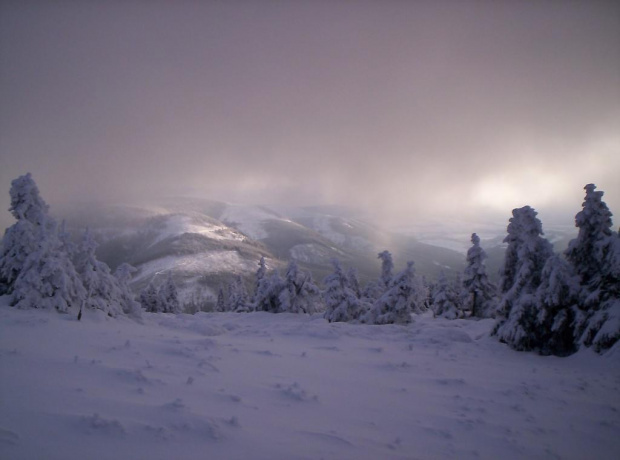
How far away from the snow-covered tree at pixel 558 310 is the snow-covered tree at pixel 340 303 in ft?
58.8

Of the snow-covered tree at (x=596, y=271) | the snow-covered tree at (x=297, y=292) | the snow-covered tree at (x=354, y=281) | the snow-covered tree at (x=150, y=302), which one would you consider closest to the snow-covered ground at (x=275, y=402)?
the snow-covered tree at (x=596, y=271)

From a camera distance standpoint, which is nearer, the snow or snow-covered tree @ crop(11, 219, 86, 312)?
snow-covered tree @ crop(11, 219, 86, 312)

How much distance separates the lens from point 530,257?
21.0 meters

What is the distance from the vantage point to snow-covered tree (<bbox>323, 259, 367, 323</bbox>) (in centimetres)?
3325

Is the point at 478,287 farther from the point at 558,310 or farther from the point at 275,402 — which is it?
the point at 275,402

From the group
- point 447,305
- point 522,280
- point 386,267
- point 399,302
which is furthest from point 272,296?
point 522,280

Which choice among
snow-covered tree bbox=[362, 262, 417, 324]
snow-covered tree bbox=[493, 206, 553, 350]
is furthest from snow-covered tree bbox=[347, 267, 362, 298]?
snow-covered tree bbox=[493, 206, 553, 350]

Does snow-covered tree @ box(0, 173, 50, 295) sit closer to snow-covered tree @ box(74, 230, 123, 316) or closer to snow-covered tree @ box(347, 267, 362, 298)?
snow-covered tree @ box(74, 230, 123, 316)

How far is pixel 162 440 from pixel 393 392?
6.47m

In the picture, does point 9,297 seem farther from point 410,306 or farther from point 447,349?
point 410,306

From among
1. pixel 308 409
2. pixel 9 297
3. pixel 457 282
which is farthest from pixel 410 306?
pixel 457 282

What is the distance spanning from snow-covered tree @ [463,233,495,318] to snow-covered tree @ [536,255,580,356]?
732 inches

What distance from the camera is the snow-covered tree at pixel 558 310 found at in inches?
A: 682

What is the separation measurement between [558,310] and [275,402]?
1800 cm
